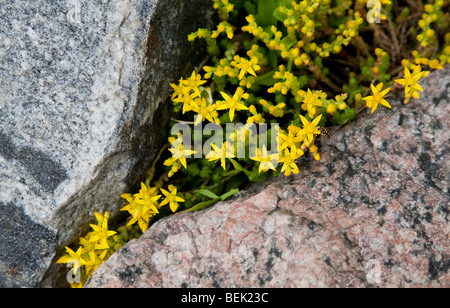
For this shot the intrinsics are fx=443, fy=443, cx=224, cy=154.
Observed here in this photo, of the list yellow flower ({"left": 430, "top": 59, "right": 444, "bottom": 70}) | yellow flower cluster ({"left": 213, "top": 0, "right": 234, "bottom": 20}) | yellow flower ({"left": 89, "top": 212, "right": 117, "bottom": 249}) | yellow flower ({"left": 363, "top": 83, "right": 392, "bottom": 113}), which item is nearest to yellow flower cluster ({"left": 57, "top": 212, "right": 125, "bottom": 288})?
yellow flower ({"left": 89, "top": 212, "right": 117, "bottom": 249})

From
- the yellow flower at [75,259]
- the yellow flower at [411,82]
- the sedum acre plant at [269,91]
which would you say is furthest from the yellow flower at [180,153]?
the yellow flower at [411,82]

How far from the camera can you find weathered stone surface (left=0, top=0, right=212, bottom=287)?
7.79ft

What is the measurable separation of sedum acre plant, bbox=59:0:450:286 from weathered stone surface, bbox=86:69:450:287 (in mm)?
155

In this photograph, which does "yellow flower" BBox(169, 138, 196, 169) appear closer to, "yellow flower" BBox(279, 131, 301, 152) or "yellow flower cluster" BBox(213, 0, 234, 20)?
"yellow flower" BBox(279, 131, 301, 152)

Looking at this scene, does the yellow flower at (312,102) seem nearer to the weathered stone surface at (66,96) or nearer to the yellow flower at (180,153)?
the yellow flower at (180,153)

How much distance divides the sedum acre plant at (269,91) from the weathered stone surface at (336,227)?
155mm

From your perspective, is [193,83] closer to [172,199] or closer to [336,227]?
[172,199]

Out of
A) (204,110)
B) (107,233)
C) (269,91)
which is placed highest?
(269,91)

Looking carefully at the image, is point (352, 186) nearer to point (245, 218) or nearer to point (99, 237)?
point (245, 218)

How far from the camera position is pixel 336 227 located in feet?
7.36

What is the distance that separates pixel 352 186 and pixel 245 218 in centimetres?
60

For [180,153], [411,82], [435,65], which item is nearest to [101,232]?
[180,153]

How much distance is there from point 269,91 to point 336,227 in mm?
893

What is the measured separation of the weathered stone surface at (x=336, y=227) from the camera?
2.14 metres
